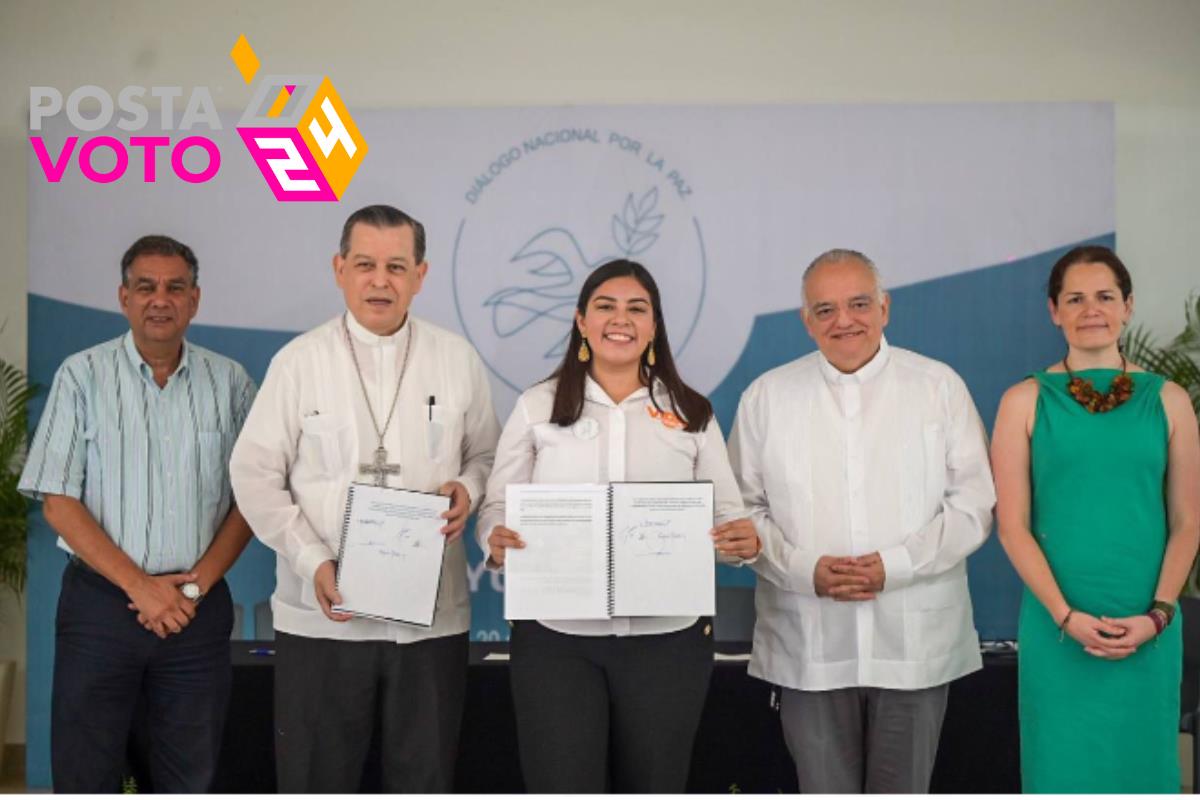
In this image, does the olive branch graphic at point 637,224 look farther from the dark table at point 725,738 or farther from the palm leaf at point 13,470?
the palm leaf at point 13,470

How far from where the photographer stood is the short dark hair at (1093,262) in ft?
10.2

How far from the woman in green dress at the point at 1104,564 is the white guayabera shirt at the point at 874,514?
0.15 metres

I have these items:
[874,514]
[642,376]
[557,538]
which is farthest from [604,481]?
[874,514]

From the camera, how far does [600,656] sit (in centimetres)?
282

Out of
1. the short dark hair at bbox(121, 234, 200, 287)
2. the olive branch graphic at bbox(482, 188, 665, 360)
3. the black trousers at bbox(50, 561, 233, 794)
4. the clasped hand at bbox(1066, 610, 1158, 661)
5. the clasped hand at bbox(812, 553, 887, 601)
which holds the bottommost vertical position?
the black trousers at bbox(50, 561, 233, 794)

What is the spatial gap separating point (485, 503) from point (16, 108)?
3655mm

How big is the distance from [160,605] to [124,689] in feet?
0.89

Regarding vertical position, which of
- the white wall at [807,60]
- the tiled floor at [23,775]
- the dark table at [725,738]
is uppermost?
the white wall at [807,60]

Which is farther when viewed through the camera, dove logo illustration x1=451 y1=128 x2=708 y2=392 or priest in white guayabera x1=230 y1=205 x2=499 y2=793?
dove logo illustration x1=451 y1=128 x2=708 y2=392

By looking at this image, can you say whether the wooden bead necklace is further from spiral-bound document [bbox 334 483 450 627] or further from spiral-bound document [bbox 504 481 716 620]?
spiral-bound document [bbox 334 483 450 627]

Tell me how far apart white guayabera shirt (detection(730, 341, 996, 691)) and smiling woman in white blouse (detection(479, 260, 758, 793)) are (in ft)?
0.67

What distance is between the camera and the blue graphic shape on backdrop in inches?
196

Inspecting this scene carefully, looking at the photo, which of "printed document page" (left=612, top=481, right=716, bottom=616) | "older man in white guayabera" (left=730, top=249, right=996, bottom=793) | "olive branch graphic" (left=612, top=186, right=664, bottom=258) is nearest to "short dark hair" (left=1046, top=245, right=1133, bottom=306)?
"older man in white guayabera" (left=730, top=249, right=996, bottom=793)

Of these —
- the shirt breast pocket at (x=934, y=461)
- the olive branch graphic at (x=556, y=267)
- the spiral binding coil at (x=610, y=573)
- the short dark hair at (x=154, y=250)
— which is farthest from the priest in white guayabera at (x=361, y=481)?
the olive branch graphic at (x=556, y=267)
